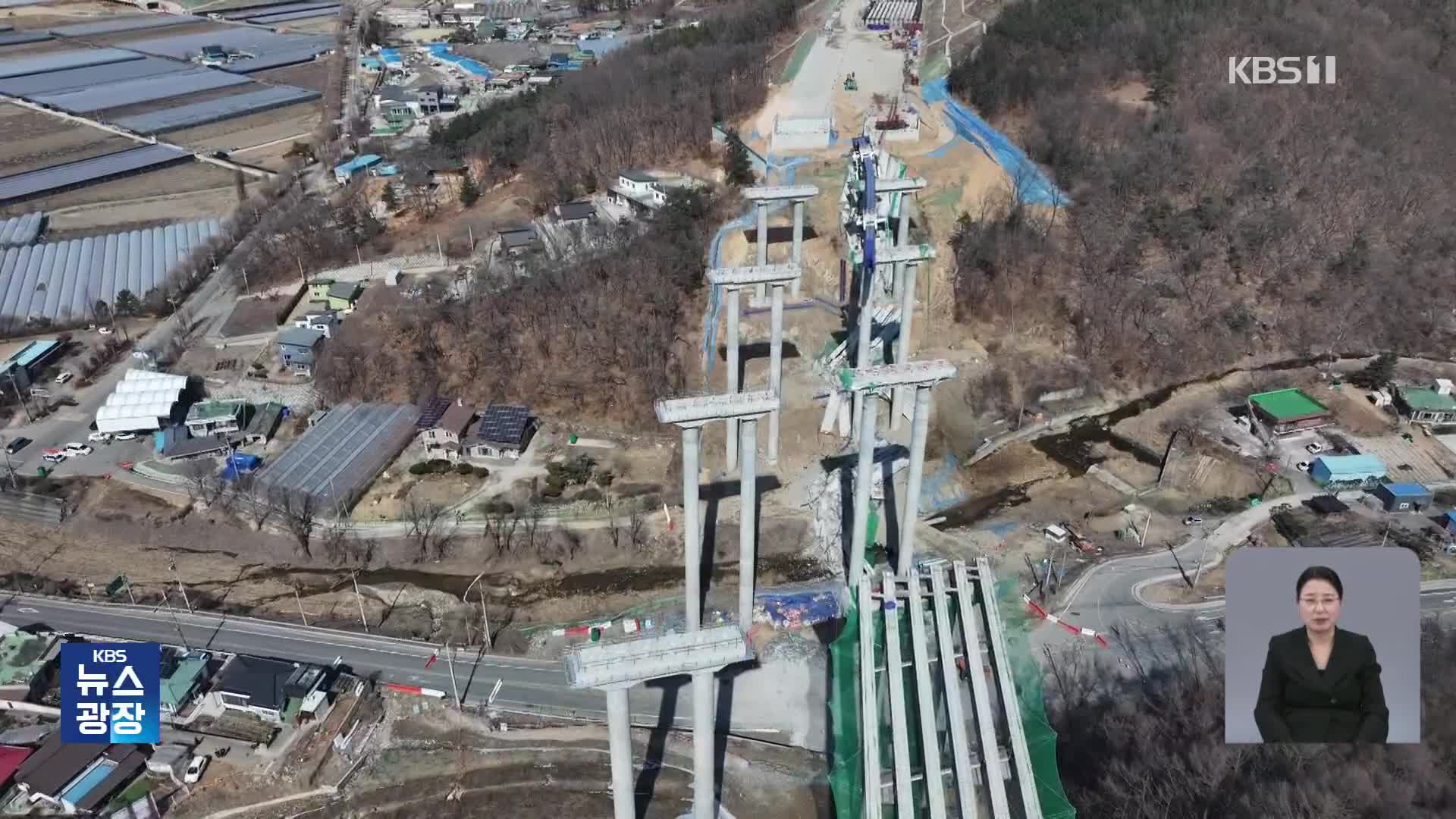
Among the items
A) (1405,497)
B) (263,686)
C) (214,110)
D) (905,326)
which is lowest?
(263,686)

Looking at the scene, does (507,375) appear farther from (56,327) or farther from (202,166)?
(202,166)

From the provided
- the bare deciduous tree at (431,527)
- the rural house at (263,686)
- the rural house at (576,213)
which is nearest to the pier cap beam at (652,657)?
the rural house at (263,686)

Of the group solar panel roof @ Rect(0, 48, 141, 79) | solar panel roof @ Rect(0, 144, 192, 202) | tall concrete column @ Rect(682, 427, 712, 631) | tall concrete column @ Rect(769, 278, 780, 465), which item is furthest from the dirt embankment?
solar panel roof @ Rect(0, 48, 141, 79)

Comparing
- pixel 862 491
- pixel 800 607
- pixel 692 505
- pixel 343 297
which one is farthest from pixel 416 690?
pixel 343 297

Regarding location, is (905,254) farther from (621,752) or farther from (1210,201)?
(1210,201)

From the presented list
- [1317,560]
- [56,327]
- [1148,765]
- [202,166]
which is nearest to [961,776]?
[1148,765]

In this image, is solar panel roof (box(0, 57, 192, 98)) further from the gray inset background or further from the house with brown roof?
the gray inset background
